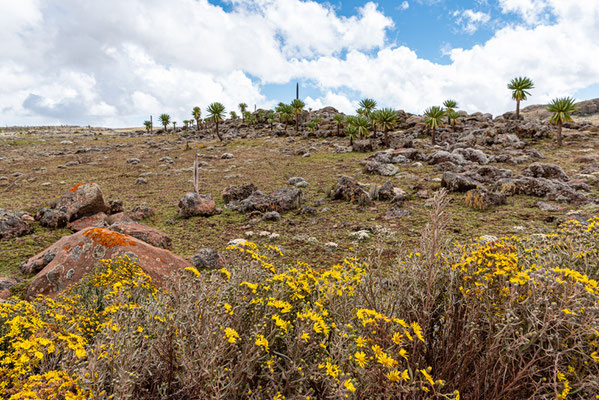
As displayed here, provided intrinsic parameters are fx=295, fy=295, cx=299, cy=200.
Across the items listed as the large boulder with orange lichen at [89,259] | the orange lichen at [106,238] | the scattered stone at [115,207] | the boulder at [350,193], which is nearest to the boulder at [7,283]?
the large boulder with orange lichen at [89,259]

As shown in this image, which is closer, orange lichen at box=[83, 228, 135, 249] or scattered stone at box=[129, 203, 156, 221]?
orange lichen at box=[83, 228, 135, 249]

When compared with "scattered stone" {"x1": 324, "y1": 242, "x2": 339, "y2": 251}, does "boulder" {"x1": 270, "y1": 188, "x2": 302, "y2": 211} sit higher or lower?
higher

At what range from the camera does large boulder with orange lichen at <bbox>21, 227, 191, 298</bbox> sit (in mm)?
6602

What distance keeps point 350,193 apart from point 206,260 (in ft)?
30.1

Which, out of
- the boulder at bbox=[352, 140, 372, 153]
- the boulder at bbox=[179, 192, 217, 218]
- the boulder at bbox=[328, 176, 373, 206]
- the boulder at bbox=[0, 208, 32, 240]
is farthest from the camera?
the boulder at bbox=[352, 140, 372, 153]

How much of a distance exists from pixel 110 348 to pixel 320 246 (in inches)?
325

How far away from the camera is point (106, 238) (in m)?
7.21

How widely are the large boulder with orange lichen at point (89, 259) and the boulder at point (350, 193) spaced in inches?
396

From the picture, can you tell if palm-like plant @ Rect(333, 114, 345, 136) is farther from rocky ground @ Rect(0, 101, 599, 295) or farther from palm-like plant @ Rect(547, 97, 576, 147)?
palm-like plant @ Rect(547, 97, 576, 147)

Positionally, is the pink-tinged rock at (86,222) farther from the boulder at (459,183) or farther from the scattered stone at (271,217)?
the boulder at (459,183)

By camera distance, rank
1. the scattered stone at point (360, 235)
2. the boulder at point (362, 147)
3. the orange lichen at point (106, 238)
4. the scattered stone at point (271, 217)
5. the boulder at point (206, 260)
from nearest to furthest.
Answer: the orange lichen at point (106, 238), the boulder at point (206, 260), the scattered stone at point (360, 235), the scattered stone at point (271, 217), the boulder at point (362, 147)

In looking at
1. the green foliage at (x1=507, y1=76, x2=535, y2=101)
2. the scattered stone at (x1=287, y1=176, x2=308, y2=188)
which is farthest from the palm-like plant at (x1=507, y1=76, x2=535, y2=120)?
the scattered stone at (x1=287, y1=176, x2=308, y2=188)

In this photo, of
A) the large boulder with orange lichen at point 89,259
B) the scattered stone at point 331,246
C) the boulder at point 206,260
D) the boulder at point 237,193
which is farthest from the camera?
the boulder at point 237,193

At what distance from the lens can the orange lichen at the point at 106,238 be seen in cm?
713
